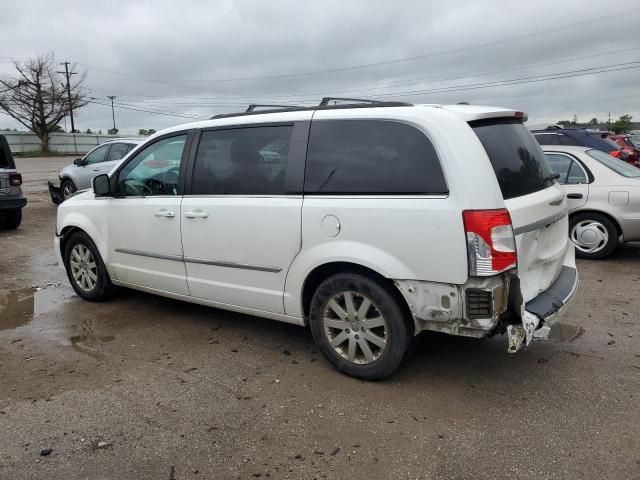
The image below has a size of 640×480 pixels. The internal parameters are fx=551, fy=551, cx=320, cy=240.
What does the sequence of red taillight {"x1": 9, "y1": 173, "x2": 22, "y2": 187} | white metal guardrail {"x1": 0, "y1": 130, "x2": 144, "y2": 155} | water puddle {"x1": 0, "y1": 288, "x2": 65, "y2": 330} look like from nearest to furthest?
water puddle {"x1": 0, "y1": 288, "x2": 65, "y2": 330} < red taillight {"x1": 9, "y1": 173, "x2": 22, "y2": 187} < white metal guardrail {"x1": 0, "y1": 130, "x2": 144, "y2": 155}

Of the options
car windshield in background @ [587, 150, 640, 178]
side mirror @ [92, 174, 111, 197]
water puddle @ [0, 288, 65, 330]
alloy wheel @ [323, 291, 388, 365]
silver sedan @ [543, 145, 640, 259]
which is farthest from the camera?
car windshield in background @ [587, 150, 640, 178]

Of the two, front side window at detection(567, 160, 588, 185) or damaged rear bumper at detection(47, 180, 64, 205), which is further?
damaged rear bumper at detection(47, 180, 64, 205)

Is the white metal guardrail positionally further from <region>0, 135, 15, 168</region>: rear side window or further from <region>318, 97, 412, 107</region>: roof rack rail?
<region>318, 97, 412, 107</region>: roof rack rail

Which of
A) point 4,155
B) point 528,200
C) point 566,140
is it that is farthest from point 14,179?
point 566,140

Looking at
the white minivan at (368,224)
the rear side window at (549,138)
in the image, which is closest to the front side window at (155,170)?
the white minivan at (368,224)

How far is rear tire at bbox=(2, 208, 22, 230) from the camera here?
10.7 metres

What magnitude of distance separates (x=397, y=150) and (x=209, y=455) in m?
2.09

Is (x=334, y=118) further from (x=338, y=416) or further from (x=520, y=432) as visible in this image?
(x=520, y=432)

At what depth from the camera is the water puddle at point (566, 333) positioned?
175 inches

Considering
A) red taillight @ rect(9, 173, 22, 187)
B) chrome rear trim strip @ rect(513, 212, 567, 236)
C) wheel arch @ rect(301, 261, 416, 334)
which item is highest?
red taillight @ rect(9, 173, 22, 187)

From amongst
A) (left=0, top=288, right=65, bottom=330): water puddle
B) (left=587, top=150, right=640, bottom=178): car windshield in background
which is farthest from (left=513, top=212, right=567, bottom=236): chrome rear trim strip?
(left=0, top=288, right=65, bottom=330): water puddle

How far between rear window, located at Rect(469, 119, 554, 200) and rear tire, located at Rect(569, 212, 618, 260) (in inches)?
141

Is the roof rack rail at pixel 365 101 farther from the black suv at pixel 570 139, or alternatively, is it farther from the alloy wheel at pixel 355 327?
the black suv at pixel 570 139

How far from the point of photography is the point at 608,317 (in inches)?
195
